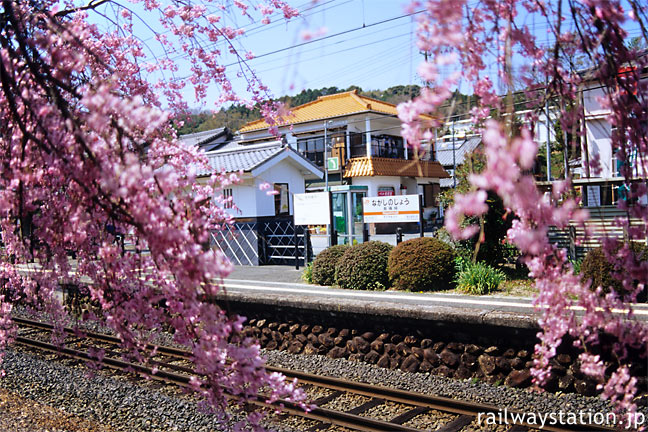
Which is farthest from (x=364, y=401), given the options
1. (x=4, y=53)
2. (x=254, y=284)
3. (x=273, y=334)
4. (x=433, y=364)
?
(x=254, y=284)

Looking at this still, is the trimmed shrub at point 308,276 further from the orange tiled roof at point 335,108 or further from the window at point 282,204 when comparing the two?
the orange tiled roof at point 335,108

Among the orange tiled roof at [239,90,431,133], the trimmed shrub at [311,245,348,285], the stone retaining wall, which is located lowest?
the stone retaining wall

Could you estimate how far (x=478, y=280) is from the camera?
10.3m

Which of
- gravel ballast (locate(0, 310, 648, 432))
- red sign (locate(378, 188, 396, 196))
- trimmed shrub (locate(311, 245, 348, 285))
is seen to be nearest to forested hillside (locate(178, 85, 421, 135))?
gravel ballast (locate(0, 310, 648, 432))

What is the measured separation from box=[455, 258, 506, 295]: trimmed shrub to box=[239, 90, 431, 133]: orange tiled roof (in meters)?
17.1

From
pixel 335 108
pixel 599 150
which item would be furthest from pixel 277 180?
pixel 599 150

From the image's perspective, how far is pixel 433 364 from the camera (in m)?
7.02

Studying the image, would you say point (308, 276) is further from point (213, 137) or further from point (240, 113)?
point (213, 137)

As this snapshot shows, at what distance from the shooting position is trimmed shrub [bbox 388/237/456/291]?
10586 millimetres

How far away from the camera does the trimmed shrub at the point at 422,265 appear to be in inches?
417

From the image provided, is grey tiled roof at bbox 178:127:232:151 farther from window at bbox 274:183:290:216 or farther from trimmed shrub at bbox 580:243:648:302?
trimmed shrub at bbox 580:243:648:302

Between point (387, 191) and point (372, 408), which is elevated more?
point (387, 191)

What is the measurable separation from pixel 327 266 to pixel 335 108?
19.6 metres

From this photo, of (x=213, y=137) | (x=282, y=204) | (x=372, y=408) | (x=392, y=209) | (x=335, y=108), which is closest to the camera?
(x=372, y=408)
